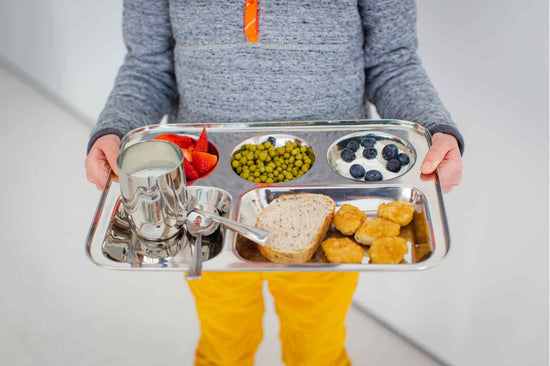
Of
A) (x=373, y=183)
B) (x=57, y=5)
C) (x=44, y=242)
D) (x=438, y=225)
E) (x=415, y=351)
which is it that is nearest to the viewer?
(x=438, y=225)

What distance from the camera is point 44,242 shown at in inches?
96.0

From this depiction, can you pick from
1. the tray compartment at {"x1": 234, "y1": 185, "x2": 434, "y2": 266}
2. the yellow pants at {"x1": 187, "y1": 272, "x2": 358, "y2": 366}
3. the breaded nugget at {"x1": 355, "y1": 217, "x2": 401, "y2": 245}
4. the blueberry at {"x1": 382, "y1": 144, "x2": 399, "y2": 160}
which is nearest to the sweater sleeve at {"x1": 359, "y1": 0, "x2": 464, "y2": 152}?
the blueberry at {"x1": 382, "y1": 144, "x2": 399, "y2": 160}

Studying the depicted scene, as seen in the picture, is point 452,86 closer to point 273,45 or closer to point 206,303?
point 273,45

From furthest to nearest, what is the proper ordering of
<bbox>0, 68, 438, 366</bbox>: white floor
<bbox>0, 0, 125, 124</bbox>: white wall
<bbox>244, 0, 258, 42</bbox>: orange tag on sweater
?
<bbox>0, 0, 125, 124</bbox>: white wall, <bbox>0, 68, 438, 366</bbox>: white floor, <bbox>244, 0, 258, 42</bbox>: orange tag on sweater

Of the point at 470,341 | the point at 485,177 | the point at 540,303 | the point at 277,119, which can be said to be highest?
the point at 277,119

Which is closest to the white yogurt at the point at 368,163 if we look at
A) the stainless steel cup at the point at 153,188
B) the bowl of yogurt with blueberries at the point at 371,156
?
the bowl of yogurt with blueberries at the point at 371,156

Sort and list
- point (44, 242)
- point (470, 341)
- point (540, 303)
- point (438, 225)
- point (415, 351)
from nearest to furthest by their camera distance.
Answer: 1. point (438, 225)
2. point (540, 303)
3. point (470, 341)
4. point (415, 351)
5. point (44, 242)

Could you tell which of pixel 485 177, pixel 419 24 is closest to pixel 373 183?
pixel 485 177

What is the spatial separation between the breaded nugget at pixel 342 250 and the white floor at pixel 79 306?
100 cm

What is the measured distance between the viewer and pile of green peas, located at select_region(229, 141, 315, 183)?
1.29 m

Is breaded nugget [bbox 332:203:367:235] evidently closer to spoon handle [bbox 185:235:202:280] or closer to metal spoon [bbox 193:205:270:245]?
metal spoon [bbox 193:205:270:245]

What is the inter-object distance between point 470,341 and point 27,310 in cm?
181

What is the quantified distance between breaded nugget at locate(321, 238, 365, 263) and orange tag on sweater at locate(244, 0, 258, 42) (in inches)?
22.1

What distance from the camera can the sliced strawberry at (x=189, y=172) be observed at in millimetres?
1267
